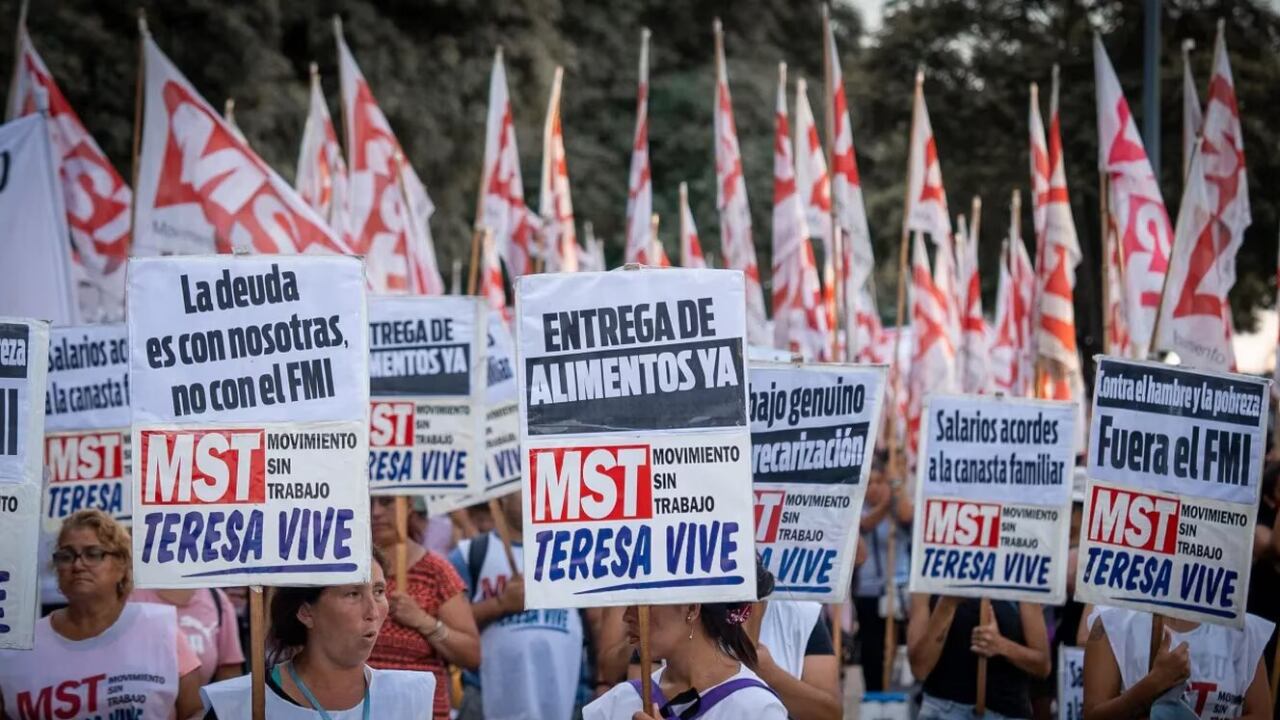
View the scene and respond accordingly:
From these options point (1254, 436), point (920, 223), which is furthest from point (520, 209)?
point (1254, 436)

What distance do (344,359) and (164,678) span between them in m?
1.44

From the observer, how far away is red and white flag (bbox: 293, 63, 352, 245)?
55.0 ft

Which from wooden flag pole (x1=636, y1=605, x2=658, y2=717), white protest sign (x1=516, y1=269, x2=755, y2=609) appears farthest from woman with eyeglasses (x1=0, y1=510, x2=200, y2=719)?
wooden flag pole (x1=636, y1=605, x2=658, y2=717)

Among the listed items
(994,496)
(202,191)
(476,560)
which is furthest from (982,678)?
(202,191)

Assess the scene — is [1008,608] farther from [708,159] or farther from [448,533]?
[708,159]

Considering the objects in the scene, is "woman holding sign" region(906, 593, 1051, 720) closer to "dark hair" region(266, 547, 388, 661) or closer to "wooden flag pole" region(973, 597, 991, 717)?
"wooden flag pole" region(973, 597, 991, 717)

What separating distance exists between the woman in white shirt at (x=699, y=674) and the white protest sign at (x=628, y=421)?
20 centimetres

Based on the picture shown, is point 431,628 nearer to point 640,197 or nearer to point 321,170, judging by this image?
point 321,170

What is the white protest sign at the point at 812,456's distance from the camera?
732 centimetres

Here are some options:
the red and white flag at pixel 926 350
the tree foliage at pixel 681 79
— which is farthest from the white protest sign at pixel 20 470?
the tree foliage at pixel 681 79

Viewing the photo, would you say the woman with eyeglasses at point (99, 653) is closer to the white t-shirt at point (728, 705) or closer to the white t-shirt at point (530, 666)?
the white t-shirt at point (728, 705)

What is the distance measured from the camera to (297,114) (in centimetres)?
2336

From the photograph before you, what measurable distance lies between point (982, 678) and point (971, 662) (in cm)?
21

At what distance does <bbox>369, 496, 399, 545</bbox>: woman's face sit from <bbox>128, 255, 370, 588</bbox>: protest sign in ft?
7.92
